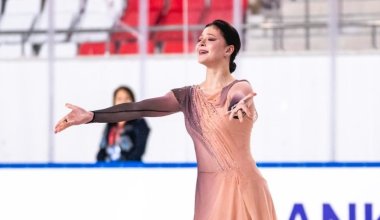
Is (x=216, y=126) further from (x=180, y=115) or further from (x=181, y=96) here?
(x=180, y=115)

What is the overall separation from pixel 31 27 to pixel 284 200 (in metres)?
3.85

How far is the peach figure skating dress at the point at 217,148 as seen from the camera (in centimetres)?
232

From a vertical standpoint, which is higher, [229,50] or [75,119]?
[229,50]

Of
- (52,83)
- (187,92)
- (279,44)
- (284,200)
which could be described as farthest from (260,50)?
(187,92)

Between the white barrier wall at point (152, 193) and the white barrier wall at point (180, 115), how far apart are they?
239cm

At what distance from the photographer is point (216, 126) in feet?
7.61

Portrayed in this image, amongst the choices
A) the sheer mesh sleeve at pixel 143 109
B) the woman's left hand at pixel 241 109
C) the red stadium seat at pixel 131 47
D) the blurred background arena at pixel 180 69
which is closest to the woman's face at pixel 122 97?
the blurred background arena at pixel 180 69

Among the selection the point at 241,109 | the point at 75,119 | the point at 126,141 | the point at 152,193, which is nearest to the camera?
the point at 241,109

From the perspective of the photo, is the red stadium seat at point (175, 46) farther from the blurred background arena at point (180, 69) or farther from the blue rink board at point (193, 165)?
the blue rink board at point (193, 165)

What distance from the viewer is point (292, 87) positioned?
23.0 feet

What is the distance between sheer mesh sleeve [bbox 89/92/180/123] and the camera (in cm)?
238

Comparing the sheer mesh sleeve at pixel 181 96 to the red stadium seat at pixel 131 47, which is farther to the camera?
the red stadium seat at pixel 131 47

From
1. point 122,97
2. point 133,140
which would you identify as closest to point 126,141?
point 133,140

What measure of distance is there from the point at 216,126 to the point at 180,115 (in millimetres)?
4470
